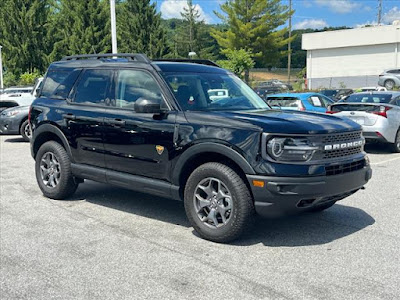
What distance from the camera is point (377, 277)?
386 cm

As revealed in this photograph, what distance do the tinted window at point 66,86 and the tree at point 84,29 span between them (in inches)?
1803

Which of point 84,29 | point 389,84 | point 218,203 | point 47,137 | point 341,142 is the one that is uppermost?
point 84,29

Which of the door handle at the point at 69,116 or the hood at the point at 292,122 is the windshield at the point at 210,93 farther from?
the door handle at the point at 69,116

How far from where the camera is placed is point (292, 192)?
14.0ft

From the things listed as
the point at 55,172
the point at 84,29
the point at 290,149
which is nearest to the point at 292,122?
the point at 290,149

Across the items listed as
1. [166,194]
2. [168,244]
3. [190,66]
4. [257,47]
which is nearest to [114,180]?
[166,194]

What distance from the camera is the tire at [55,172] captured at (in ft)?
20.6

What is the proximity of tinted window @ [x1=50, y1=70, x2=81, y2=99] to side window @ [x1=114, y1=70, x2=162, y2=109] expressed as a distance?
0.93 meters

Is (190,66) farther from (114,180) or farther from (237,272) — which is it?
(237,272)

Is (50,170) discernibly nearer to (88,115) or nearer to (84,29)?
(88,115)

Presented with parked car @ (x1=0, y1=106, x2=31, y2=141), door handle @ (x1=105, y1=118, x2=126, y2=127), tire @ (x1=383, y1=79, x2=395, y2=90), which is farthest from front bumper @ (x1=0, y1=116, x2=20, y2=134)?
tire @ (x1=383, y1=79, x2=395, y2=90)

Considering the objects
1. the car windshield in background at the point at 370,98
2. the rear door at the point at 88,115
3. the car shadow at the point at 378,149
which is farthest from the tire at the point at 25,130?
the car shadow at the point at 378,149

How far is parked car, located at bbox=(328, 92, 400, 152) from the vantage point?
10.5 meters

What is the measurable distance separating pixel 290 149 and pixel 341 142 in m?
0.68
